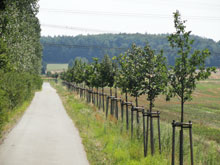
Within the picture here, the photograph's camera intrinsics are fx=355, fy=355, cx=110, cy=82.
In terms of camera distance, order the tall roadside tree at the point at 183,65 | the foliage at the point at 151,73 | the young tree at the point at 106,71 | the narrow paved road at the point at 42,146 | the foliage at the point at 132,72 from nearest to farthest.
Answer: the tall roadside tree at the point at 183,65 → the narrow paved road at the point at 42,146 → the foliage at the point at 151,73 → the foliage at the point at 132,72 → the young tree at the point at 106,71

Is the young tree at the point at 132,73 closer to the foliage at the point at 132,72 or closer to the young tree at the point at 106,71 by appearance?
the foliage at the point at 132,72

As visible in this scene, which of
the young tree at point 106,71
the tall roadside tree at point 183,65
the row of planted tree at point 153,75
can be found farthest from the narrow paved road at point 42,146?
the young tree at point 106,71

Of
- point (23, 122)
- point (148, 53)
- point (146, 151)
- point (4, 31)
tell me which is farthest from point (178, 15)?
point (4, 31)

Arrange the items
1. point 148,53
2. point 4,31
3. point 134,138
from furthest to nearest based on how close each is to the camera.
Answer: point 4,31
point 148,53
point 134,138

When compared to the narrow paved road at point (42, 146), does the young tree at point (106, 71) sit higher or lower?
higher

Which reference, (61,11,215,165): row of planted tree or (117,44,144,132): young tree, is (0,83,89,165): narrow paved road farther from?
(117,44,144,132): young tree

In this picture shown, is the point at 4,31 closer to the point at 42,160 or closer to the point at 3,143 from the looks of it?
the point at 3,143

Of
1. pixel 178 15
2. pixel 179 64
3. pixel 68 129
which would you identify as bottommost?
pixel 68 129

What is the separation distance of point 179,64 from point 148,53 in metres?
7.30

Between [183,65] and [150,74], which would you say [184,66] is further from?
[150,74]

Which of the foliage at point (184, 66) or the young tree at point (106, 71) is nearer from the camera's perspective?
the foliage at point (184, 66)

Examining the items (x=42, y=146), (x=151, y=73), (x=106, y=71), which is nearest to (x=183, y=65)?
(x=42, y=146)

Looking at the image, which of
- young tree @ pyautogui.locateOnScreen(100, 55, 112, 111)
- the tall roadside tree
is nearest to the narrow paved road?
the tall roadside tree

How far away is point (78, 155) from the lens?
12.0 meters
